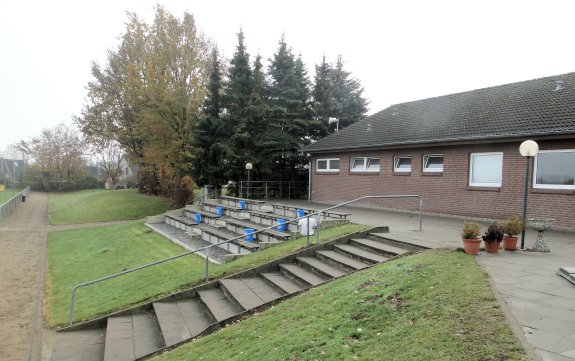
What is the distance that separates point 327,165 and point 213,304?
48.7ft

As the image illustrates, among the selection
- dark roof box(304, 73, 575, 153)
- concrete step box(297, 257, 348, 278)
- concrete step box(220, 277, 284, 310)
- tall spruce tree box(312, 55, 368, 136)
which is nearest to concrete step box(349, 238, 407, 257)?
concrete step box(297, 257, 348, 278)

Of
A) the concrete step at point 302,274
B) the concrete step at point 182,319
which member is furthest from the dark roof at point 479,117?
the concrete step at point 182,319

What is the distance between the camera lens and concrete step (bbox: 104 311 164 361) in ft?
21.0

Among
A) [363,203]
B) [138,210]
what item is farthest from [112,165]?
[363,203]

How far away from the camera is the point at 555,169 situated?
11.7 metres

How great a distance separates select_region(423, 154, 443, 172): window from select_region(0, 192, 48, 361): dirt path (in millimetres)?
13786

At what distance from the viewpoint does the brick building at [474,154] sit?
11781 mm

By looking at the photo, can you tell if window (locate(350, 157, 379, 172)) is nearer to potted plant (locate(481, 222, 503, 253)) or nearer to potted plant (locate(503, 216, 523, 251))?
potted plant (locate(503, 216, 523, 251))

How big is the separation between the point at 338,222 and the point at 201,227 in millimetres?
7685

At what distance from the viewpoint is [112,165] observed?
58125 millimetres

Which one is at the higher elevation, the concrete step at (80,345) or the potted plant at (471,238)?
the potted plant at (471,238)

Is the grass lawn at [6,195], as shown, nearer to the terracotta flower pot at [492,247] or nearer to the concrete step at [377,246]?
the concrete step at [377,246]

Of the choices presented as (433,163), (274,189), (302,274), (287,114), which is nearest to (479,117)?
(433,163)

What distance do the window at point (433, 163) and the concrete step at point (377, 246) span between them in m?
7.36
